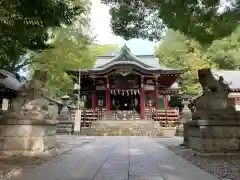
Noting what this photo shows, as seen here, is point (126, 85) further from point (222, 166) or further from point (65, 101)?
point (222, 166)

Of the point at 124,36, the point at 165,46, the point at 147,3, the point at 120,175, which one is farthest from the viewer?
the point at 165,46

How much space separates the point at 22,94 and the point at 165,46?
3146 centimetres

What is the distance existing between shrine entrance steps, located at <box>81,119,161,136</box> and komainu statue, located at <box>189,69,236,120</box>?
15.0 meters

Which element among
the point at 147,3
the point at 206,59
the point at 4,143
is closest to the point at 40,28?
the point at 147,3

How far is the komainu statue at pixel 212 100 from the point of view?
27.7 ft

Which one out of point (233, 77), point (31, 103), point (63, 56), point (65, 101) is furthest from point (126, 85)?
point (31, 103)

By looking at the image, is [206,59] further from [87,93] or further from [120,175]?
[120,175]

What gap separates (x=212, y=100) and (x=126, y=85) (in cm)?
1980

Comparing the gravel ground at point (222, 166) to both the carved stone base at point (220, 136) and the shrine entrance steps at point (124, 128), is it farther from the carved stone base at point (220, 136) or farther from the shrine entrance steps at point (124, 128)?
the shrine entrance steps at point (124, 128)

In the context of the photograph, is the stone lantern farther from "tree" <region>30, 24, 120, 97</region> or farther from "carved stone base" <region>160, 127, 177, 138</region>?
"carved stone base" <region>160, 127, 177, 138</region>

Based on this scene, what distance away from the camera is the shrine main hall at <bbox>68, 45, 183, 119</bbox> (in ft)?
88.3

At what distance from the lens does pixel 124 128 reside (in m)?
24.9

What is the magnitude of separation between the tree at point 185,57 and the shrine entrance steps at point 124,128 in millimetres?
6404

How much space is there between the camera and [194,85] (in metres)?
30.1
